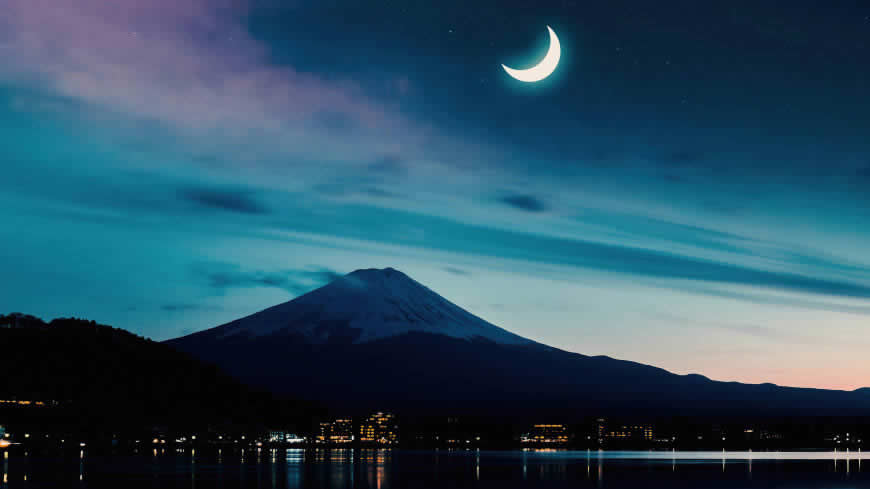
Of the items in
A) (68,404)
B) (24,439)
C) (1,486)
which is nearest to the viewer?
(1,486)

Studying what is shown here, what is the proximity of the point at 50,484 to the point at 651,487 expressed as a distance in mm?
36055

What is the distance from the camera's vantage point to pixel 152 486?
193ft

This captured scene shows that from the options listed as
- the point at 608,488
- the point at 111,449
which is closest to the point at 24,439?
the point at 111,449

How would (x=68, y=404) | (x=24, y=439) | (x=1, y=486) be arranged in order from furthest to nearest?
(x=68, y=404) → (x=24, y=439) → (x=1, y=486)

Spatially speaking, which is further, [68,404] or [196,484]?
[68,404]

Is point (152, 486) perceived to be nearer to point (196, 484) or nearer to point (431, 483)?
point (196, 484)

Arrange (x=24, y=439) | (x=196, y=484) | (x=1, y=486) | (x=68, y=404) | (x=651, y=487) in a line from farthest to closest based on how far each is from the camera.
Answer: (x=68, y=404), (x=24, y=439), (x=651, y=487), (x=196, y=484), (x=1, y=486)

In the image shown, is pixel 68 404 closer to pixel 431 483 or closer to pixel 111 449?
pixel 111 449

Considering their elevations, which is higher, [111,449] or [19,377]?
[19,377]

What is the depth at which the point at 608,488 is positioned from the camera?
65500 mm

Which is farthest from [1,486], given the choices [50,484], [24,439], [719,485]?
[24,439]

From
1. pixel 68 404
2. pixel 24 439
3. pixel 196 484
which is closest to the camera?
pixel 196 484

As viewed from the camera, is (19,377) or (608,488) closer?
(608,488)

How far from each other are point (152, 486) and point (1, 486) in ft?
25.7
